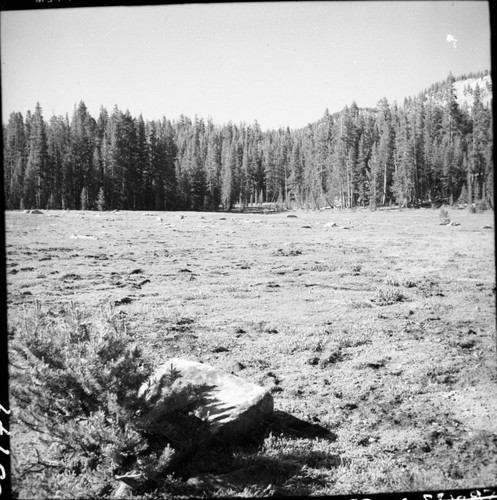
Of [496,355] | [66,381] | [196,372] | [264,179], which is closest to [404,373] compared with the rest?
[496,355]

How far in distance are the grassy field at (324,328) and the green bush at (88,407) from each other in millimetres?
509

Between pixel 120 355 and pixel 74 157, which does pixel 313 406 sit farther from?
pixel 74 157

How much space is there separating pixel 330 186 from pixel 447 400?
40.5 metres

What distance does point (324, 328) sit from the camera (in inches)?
313

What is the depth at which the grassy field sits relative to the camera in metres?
4.09

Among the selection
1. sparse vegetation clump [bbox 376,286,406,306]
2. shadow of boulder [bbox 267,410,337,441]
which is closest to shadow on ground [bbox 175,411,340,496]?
shadow of boulder [bbox 267,410,337,441]

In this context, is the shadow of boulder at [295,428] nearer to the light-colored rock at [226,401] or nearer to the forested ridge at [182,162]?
the light-colored rock at [226,401]

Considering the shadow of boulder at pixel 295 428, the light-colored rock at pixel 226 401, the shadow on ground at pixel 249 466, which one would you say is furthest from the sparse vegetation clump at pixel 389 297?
the light-colored rock at pixel 226 401

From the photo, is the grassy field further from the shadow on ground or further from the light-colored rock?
the light-colored rock

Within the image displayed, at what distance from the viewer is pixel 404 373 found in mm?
5984

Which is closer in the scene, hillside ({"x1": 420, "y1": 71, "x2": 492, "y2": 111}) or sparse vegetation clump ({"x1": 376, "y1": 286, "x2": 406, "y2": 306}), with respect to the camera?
hillside ({"x1": 420, "y1": 71, "x2": 492, "y2": 111})

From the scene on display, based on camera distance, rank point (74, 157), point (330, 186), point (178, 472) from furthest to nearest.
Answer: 1. point (330, 186)
2. point (74, 157)
3. point (178, 472)

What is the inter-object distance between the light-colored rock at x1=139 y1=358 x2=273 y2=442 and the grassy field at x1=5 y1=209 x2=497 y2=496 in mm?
271

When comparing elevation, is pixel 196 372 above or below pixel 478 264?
below
